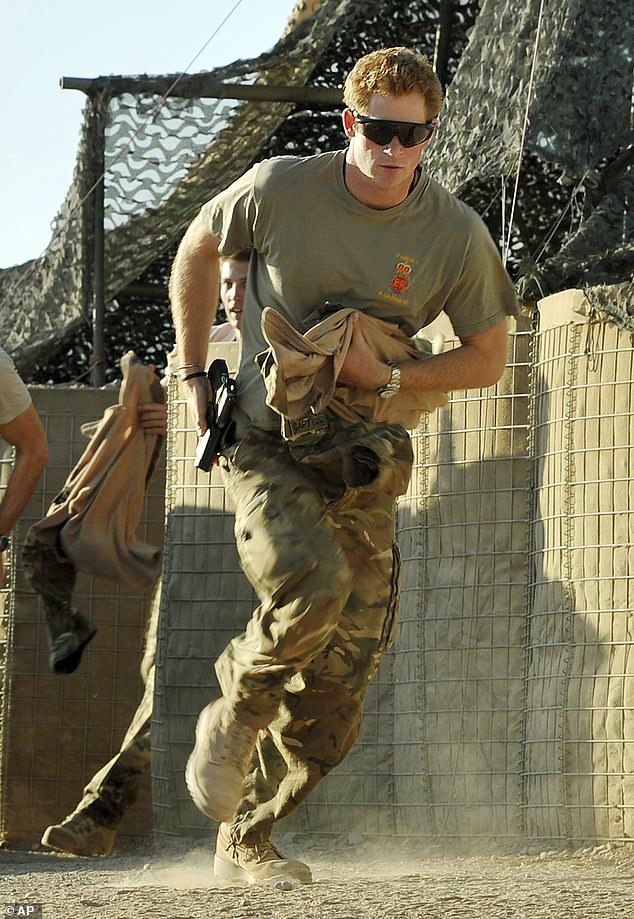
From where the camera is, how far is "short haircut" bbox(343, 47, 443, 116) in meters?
4.55

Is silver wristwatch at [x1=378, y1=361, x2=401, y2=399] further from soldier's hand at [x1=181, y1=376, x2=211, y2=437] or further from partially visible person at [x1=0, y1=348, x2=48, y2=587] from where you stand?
partially visible person at [x1=0, y1=348, x2=48, y2=587]

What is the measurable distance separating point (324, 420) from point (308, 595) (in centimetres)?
49

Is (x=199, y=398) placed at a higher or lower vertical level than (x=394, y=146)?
lower

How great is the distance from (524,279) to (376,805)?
82.5 inches

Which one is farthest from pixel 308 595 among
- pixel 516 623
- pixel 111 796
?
pixel 111 796

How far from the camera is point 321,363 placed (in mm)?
4441

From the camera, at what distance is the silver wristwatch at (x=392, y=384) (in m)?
4.68

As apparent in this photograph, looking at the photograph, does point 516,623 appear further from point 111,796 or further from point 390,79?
point 390,79

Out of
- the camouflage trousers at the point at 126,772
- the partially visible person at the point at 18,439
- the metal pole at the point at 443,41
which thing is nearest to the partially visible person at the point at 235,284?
the partially visible person at the point at 18,439

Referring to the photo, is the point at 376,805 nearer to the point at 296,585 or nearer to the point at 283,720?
the point at 283,720

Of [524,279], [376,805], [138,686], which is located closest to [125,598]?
[138,686]

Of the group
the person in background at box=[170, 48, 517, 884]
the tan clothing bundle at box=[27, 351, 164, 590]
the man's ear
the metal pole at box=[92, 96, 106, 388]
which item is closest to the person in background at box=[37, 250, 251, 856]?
the tan clothing bundle at box=[27, 351, 164, 590]

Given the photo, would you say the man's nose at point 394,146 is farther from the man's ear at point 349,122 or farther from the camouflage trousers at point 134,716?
the camouflage trousers at point 134,716

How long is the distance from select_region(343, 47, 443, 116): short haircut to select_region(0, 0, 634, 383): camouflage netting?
156 centimetres
